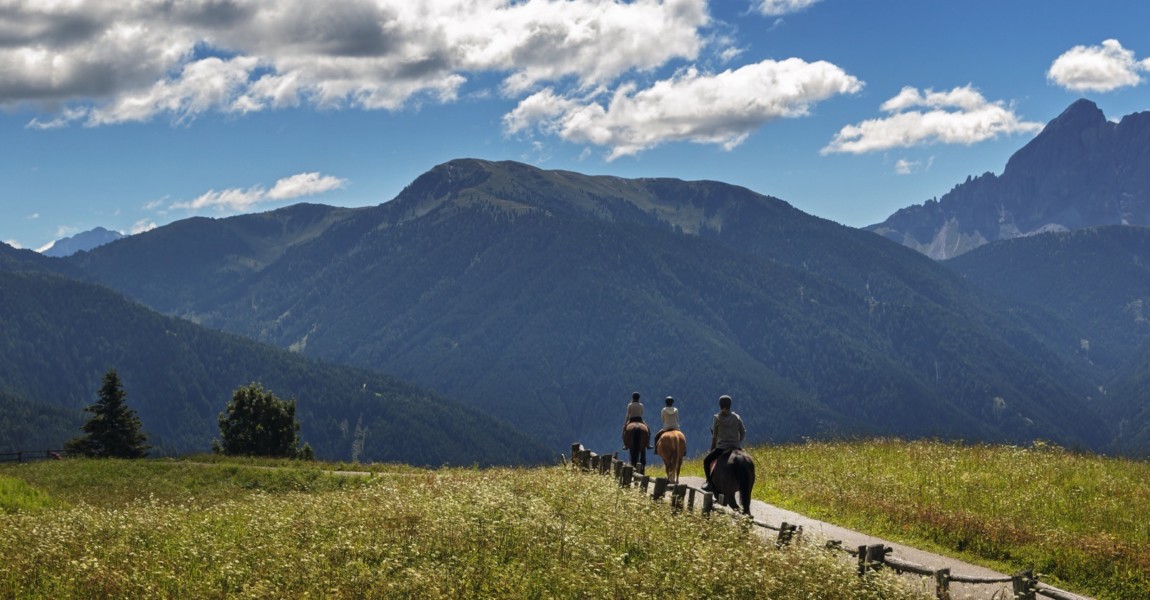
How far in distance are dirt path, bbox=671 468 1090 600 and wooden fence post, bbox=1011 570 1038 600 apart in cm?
62

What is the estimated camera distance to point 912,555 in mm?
21859

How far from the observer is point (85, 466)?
45.9 metres

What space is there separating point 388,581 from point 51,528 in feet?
34.3

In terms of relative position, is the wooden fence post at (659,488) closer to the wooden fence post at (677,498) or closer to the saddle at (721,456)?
the wooden fence post at (677,498)

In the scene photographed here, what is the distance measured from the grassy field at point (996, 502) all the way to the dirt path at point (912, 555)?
1.83ft

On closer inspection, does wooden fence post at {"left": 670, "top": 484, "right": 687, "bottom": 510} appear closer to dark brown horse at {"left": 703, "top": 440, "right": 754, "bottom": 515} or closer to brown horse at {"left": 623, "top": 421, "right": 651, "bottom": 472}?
dark brown horse at {"left": 703, "top": 440, "right": 754, "bottom": 515}

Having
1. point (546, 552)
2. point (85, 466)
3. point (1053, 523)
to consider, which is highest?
point (1053, 523)

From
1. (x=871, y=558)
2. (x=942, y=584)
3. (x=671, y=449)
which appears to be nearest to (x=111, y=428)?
(x=671, y=449)

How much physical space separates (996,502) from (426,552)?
15.0 metres

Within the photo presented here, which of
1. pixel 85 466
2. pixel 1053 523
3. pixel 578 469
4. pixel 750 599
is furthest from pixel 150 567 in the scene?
pixel 85 466

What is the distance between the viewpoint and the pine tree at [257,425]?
264 feet

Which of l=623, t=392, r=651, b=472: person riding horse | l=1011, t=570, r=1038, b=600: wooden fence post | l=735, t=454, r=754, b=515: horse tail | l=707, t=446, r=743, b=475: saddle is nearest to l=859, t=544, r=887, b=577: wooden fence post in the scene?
l=1011, t=570, r=1038, b=600: wooden fence post

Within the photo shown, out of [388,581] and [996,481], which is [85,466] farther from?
[996,481]

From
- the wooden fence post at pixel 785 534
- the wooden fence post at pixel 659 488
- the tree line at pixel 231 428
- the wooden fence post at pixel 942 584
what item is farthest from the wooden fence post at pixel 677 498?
the tree line at pixel 231 428
